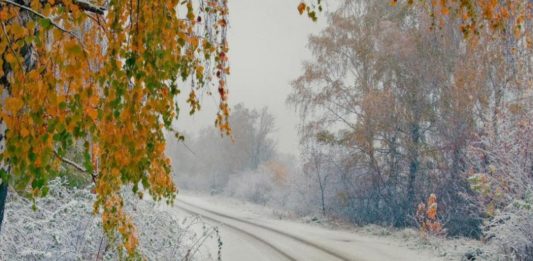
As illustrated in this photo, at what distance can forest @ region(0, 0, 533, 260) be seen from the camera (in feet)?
7.26

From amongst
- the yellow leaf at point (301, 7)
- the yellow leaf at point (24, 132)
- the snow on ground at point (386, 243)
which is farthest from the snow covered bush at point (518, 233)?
the yellow leaf at point (24, 132)

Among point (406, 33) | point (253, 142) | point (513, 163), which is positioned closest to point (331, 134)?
point (406, 33)

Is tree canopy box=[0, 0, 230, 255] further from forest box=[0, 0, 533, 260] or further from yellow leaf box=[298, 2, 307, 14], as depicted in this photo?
yellow leaf box=[298, 2, 307, 14]

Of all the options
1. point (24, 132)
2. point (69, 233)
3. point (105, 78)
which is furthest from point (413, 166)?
point (24, 132)

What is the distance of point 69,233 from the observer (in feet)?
19.8

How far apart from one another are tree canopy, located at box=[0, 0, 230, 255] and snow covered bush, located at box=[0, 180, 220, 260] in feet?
9.33

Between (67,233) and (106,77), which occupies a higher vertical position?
(106,77)

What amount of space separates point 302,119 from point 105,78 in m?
16.9

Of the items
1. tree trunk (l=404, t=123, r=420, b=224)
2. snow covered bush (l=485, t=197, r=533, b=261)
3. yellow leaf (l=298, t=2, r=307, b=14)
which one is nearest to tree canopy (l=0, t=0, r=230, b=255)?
yellow leaf (l=298, t=2, r=307, b=14)

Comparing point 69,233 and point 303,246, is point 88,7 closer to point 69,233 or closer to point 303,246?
point 69,233

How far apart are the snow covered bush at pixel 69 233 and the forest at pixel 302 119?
32 mm

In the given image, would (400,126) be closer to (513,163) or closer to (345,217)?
(345,217)

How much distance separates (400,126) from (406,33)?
10.8 ft

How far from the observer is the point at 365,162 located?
Result: 17.9 meters
